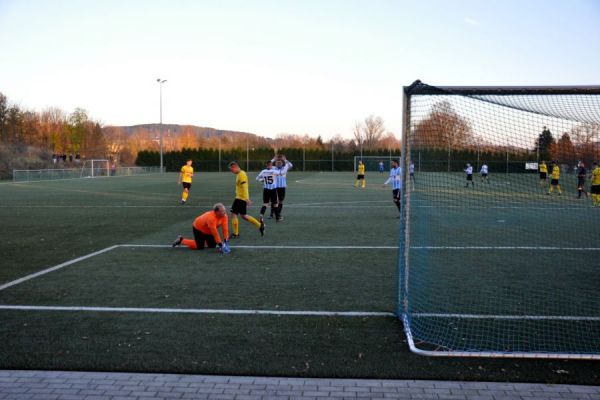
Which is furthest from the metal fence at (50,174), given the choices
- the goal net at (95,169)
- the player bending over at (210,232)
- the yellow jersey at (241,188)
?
the player bending over at (210,232)

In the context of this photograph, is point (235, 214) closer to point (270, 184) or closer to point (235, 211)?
point (235, 211)

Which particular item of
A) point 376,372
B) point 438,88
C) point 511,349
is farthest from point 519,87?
point 376,372

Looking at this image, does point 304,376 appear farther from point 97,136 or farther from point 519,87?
point 97,136

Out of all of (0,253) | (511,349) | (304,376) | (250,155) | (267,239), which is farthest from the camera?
(250,155)

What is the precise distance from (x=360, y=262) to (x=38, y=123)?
81.1m

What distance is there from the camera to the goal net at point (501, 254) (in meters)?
5.39

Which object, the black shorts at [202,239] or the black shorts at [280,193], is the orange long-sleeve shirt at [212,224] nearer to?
the black shorts at [202,239]

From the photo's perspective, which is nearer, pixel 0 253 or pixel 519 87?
pixel 519 87

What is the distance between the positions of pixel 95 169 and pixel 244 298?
51.9 meters

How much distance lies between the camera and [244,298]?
22.2 feet

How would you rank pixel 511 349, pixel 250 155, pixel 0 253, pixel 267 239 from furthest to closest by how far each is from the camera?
pixel 250 155 → pixel 267 239 → pixel 0 253 → pixel 511 349

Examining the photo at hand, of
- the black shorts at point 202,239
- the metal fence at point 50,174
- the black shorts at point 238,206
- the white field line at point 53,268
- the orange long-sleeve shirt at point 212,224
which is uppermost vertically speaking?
the metal fence at point 50,174

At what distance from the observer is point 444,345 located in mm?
5172

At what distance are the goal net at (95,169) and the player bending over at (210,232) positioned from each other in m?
45.0
